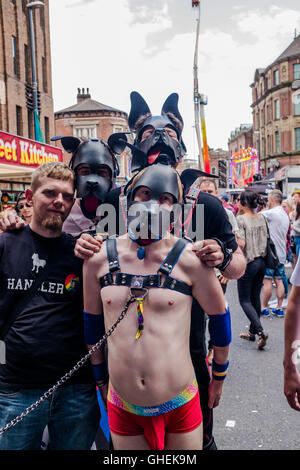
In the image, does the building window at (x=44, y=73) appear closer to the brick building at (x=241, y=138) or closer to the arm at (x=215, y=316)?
the arm at (x=215, y=316)

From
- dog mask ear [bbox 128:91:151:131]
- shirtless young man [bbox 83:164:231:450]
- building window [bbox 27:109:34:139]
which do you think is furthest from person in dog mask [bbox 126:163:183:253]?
building window [bbox 27:109:34:139]

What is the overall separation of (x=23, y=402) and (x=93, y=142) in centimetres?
170

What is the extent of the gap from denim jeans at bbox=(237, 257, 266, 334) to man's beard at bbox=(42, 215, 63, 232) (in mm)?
3863

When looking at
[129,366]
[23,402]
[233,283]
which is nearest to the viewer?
[129,366]

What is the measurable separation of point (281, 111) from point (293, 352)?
47518 mm

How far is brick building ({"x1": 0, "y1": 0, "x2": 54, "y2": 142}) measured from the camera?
71.6 ft

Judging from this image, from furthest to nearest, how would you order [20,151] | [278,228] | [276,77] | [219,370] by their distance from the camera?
[276,77] → [20,151] → [278,228] → [219,370]

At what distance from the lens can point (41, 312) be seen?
89.7 inches

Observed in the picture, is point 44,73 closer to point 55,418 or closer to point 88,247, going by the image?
point 88,247

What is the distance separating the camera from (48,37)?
27.7 meters

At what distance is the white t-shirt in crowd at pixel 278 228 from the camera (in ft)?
24.0

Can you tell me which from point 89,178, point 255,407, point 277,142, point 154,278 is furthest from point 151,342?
point 277,142
